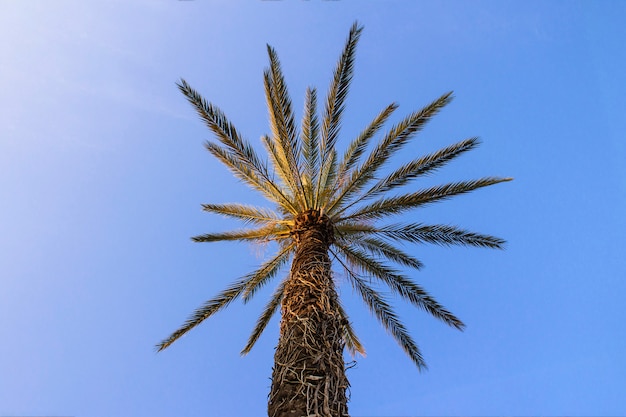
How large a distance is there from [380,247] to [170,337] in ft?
15.3

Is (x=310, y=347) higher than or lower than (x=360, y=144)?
lower

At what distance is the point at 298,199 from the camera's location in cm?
1015

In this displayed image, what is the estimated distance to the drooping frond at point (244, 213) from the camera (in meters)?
10.8

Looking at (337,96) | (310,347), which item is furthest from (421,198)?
(310,347)

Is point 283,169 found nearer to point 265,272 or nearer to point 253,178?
point 253,178

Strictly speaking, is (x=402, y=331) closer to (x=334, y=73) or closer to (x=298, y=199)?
(x=298, y=199)

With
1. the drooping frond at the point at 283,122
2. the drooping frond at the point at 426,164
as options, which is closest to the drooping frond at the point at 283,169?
the drooping frond at the point at 283,122

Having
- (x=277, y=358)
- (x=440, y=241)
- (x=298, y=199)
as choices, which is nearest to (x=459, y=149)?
(x=440, y=241)

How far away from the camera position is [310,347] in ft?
20.4

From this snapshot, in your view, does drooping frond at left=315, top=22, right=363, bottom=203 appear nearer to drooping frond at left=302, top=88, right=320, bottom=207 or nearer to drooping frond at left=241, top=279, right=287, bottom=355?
drooping frond at left=302, top=88, right=320, bottom=207

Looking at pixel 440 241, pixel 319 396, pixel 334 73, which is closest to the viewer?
pixel 319 396

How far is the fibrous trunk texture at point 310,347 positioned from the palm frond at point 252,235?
6.32 ft

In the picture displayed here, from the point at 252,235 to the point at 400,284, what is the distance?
3285 mm

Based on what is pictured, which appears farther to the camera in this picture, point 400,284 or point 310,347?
point 400,284
